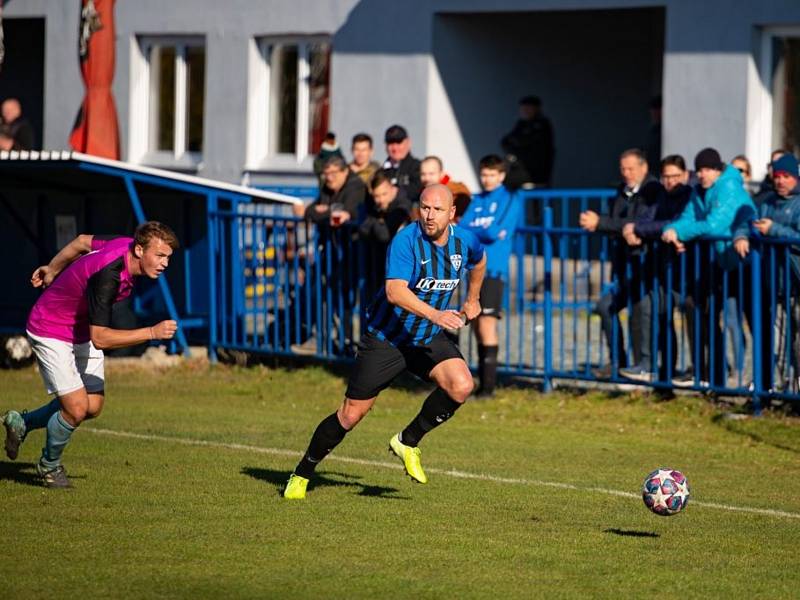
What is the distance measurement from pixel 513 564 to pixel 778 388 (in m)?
5.69

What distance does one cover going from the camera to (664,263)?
13820 millimetres

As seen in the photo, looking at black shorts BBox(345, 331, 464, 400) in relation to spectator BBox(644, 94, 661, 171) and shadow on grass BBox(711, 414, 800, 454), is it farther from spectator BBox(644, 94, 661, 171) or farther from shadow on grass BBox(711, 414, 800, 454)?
spectator BBox(644, 94, 661, 171)

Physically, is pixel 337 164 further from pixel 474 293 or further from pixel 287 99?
pixel 287 99

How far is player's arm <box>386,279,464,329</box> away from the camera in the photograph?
30.1 ft

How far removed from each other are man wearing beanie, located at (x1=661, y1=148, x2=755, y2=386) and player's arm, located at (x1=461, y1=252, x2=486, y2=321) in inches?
141

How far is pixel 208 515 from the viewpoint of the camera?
30.2ft

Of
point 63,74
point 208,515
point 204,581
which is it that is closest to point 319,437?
point 208,515

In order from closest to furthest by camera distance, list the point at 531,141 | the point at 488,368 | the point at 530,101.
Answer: the point at 488,368 → the point at 530,101 → the point at 531,141

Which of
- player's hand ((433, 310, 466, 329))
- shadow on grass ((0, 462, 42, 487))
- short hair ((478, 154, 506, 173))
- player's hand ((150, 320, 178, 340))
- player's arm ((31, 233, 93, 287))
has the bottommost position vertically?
shadow on grass ((0, 462, 42, 487))

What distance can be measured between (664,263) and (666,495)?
5199mm

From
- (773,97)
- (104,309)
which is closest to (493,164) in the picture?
(104,309)

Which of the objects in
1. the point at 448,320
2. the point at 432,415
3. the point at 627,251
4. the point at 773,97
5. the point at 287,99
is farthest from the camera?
the point at 287,99

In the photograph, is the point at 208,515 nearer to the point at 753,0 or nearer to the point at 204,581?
the point at 204,581

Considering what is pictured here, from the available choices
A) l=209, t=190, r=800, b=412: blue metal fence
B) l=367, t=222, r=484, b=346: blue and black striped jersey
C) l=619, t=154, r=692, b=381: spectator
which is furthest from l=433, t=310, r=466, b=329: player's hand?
l=619, t=154, r=692, b=381: spectator
